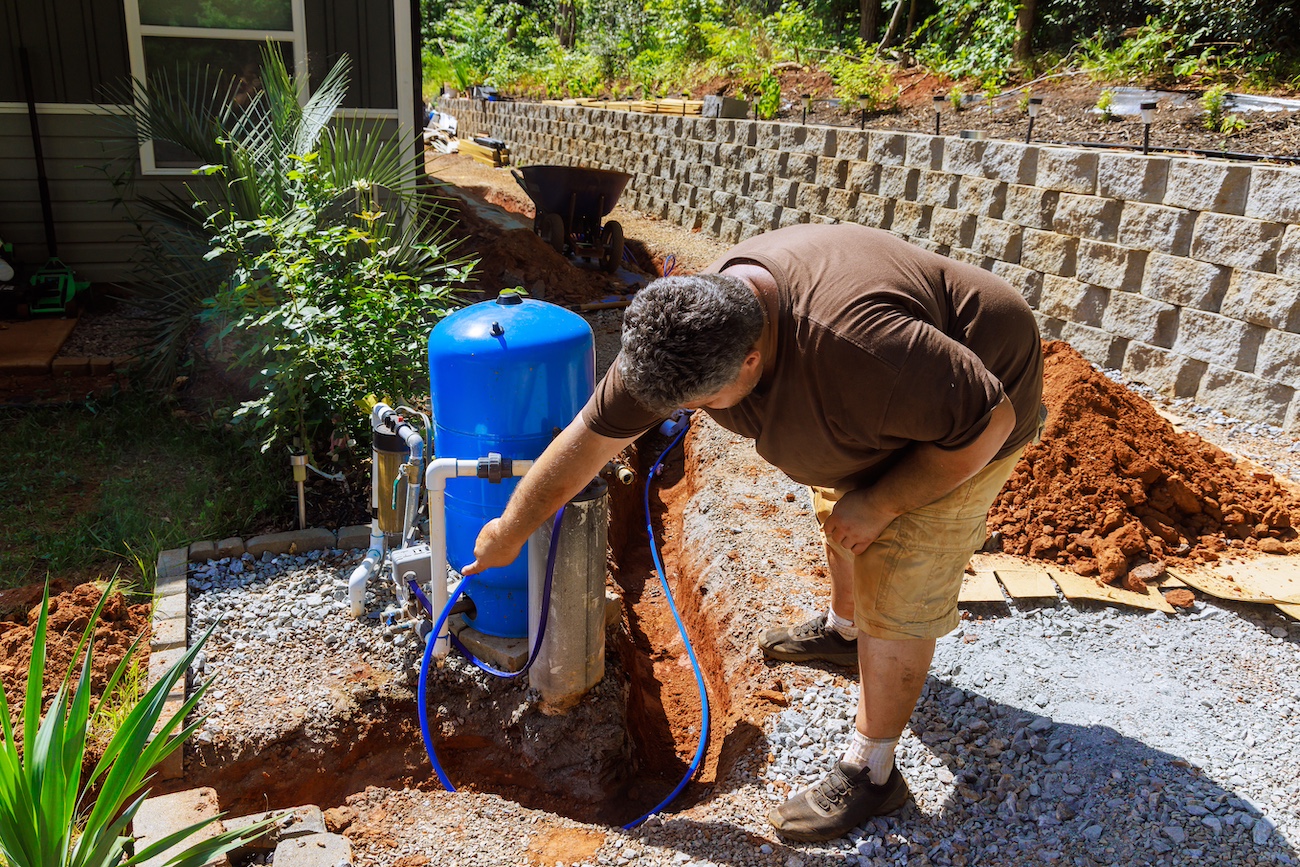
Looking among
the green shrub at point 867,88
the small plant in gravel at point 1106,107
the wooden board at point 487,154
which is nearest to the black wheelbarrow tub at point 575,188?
the green shrub at point 867,88

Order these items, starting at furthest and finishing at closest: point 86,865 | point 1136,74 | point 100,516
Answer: point 1136,74, point 100,516, point 86,865

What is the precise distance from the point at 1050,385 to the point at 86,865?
163 inches

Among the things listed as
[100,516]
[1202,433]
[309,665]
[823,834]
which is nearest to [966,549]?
[823,834]

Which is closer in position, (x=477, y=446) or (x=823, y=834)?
(x=823, y=834)

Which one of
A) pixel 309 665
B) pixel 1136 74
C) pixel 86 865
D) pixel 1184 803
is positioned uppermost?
pixel 1136 74

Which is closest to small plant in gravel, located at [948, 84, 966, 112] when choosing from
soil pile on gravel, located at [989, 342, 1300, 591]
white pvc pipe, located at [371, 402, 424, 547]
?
soil pile on gravel, located at [989, 342, 1300, 591]

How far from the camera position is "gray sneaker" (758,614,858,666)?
10.6 feet

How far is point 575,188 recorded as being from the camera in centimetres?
992

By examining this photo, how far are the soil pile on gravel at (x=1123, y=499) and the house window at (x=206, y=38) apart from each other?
19.1 ft

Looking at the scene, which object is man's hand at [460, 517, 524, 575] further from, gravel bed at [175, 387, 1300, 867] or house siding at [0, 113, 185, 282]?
house siding at [0, 113, 185, 282]

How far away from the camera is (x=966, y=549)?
2.41 meters

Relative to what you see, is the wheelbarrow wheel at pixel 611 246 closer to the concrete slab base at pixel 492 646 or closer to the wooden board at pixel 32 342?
the wooden board at pixel 32 342

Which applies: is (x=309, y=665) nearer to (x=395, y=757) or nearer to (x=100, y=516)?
(x=395, y=757)

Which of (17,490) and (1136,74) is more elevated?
(1136,74)
